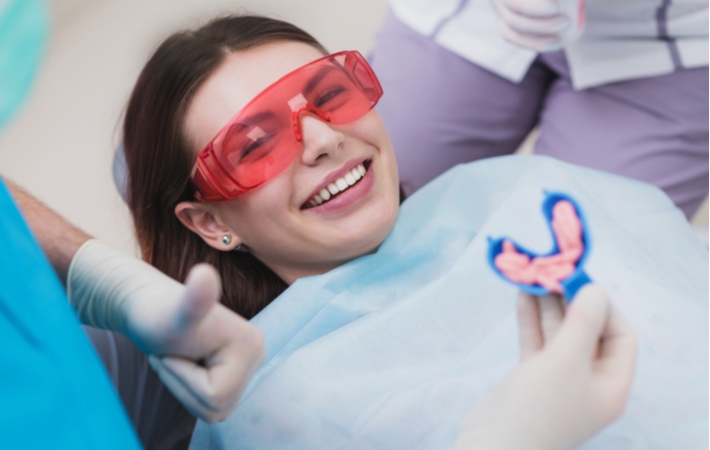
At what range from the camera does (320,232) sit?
101 cm

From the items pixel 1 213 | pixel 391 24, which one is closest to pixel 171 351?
pixel 1 213

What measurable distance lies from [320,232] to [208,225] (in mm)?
226

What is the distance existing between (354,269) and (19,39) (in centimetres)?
59

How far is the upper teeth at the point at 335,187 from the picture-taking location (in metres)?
1.02

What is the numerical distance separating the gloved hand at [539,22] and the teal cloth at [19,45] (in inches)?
33.2

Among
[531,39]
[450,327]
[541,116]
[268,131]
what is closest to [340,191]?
[268,131]

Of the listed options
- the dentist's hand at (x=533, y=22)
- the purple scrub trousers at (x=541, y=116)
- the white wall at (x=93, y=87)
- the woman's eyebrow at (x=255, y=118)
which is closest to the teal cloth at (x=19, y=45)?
the woman's eyebrow at (x=255, y=118)

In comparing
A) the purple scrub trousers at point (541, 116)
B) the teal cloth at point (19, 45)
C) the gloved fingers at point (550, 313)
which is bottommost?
the purple scrub trousers at point (541, 116)

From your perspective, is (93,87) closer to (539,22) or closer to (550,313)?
(539,22)

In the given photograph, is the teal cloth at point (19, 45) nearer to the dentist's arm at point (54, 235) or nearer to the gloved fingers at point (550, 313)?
the dentist's arm at point (54, 235)

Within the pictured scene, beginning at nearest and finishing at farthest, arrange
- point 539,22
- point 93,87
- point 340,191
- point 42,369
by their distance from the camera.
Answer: point 42,369 < point 340,191 < point 539,22 < point 93,87

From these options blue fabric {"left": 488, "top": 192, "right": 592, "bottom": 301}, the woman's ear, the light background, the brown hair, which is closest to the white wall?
the light background

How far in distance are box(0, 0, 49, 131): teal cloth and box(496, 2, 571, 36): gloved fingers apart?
84 centimetres

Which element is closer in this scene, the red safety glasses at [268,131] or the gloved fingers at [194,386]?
the gloved fingers at [194,386]
